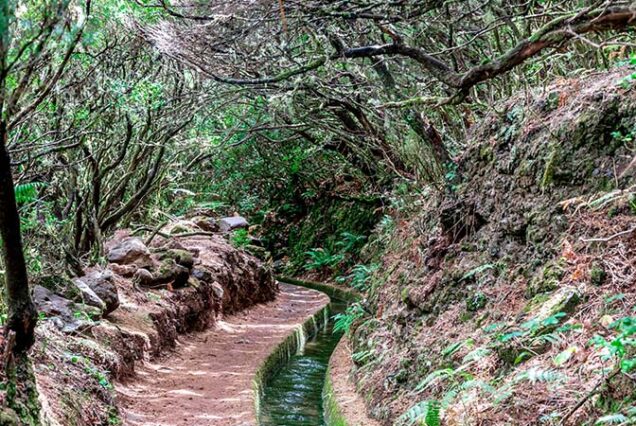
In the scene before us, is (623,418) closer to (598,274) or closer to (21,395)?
(598,274)

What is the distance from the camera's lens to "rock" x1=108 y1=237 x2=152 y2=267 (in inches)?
491

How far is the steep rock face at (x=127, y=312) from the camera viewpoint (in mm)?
6461

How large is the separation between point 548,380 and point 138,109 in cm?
816

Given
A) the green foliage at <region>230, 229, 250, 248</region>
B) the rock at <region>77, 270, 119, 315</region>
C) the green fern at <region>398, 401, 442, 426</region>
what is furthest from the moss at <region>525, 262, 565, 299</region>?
the green foliage at <region>230, 229, 250, 248</region>

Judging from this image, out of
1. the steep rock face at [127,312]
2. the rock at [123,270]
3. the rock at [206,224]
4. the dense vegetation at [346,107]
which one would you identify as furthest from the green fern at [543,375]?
the rock at [206,224]

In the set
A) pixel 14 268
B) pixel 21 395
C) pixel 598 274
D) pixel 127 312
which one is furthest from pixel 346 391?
pixel 14 268

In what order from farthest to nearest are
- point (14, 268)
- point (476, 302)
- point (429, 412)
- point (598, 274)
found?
1. point (476, 302)
2. point (598, 274)
3. point (429, 412)
4. point (14, 268)

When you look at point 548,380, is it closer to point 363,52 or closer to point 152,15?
point 363,52

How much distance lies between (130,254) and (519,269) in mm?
8364

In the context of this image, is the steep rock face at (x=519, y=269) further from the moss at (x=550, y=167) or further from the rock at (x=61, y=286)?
the rock at (x=61, y=286)

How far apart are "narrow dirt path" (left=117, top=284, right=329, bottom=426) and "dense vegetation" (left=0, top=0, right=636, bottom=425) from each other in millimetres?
1894

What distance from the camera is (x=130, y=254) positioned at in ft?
41.1

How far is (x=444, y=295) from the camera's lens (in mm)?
7953

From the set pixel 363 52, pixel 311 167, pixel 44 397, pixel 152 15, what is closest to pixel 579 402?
pixel 363 52
